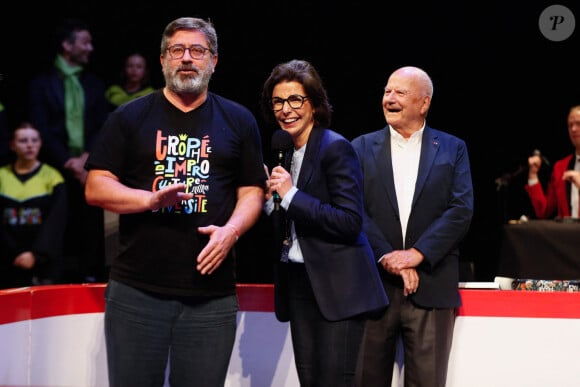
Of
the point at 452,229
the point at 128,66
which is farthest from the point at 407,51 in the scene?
the point at 452,229

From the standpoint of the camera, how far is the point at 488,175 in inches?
274

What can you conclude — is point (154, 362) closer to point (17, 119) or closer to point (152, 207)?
point (152, 207)

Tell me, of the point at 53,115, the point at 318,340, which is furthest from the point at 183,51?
the point at 53,115

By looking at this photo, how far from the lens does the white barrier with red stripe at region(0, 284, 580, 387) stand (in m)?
3.39

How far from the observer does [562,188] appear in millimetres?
5488

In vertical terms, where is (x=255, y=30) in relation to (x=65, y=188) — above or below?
above

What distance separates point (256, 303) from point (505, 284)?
1.39 metres

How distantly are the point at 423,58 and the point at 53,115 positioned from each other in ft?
10.5

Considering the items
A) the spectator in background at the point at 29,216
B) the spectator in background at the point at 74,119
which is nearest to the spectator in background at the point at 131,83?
the spectator in background at the point at 74,119

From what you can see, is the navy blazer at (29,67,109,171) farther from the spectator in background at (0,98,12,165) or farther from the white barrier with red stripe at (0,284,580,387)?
the white barrier with red stripe at (0,284,580,387)

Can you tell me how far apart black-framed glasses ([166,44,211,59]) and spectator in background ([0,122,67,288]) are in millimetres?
3223

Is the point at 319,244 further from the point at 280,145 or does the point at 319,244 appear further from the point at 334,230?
the point at 280,145

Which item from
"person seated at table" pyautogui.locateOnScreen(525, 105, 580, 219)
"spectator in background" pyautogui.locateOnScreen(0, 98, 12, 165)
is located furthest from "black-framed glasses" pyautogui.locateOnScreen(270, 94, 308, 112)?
"spectator in background" pyautogui.locateOnScreen(0, 98, 12, 165)

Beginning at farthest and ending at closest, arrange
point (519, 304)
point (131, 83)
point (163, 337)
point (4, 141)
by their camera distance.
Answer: point (131, 83), point (4, 141), point (519, 304), point (163, 337)
